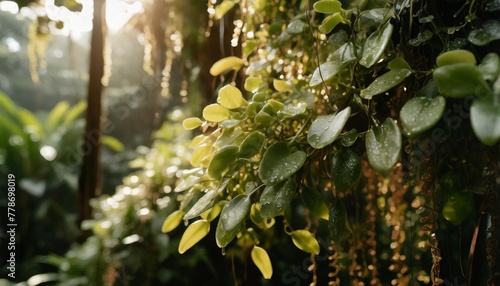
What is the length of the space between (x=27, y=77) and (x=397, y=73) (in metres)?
10.1

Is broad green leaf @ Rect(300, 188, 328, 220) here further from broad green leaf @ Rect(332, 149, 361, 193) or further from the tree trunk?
the tree trunk

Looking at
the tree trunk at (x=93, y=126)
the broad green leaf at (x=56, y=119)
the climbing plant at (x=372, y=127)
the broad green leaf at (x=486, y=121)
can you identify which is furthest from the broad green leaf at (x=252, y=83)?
the broad green leaf at (x=56, y=119)

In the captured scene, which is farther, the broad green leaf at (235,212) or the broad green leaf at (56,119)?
the broad green leaf at (56,119)

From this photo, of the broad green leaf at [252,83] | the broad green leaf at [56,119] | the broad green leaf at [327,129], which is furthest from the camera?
the broad green leaf at [56,119]

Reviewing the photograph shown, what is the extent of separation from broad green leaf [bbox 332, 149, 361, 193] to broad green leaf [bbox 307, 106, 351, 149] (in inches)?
1.9

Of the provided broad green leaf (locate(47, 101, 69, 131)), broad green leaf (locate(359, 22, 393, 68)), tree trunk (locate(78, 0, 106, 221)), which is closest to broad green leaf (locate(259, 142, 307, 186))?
broad green leaf (locate(359, 22, 393, 68))

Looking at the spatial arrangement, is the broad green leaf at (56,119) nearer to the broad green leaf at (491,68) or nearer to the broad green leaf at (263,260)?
the broad green leaf at (263,260)

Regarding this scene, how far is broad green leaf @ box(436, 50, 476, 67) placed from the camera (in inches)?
13.3

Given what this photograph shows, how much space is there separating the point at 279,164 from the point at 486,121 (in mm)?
210

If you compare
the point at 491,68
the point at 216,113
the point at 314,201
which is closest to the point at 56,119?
the point at 216,113

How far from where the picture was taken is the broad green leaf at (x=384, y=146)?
35 cm

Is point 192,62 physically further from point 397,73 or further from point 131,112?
point 131,112

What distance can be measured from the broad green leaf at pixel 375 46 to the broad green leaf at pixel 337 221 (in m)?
0.17

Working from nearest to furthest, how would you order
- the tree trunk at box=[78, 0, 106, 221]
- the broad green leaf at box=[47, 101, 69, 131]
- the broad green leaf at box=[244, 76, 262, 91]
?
the broad green leaf at box=[244, 76, 262, 91]
the tree trunk at box=[78, 0, 106, 221]
the broad green leaf at box=[47, 101, 69, 131]
